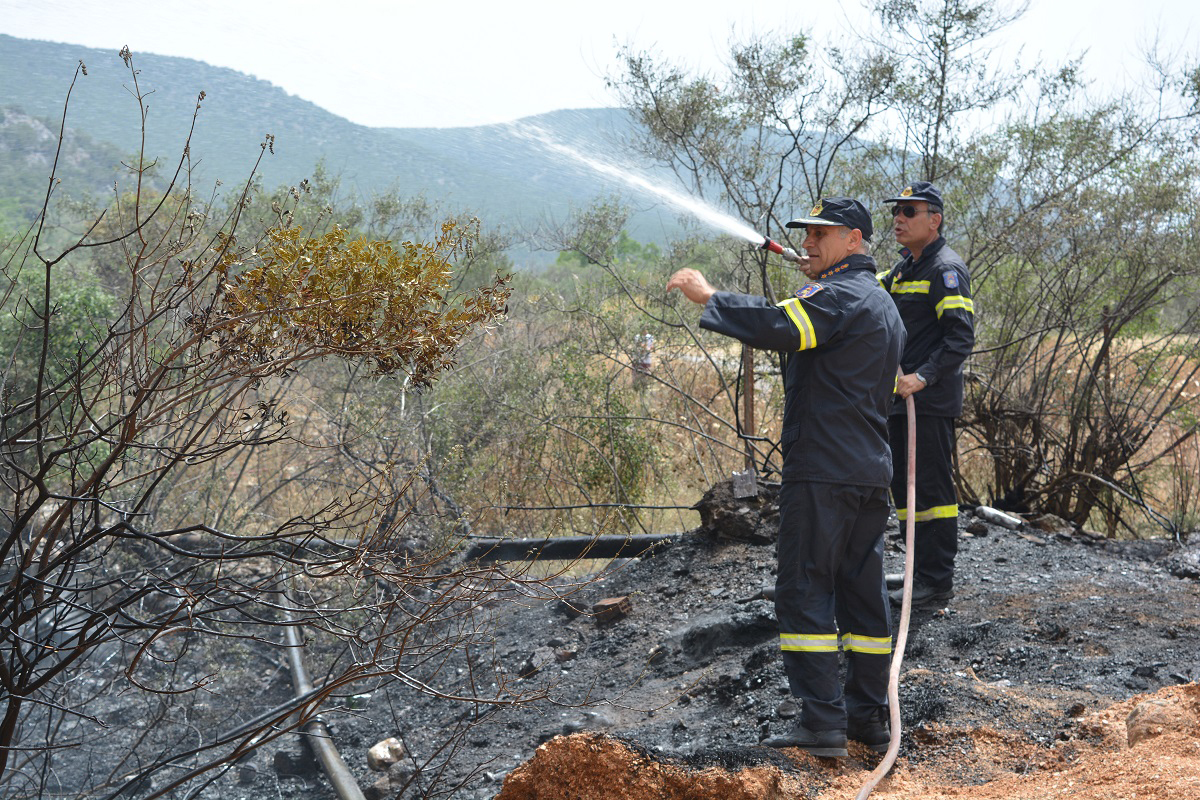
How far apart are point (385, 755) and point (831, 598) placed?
2.75 metres

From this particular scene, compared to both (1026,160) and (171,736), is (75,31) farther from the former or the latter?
(1026,160)

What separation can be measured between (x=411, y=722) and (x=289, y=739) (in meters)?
0.78

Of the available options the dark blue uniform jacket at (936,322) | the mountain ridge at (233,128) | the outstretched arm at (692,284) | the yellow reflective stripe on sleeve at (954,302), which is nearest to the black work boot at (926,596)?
the dark blue uniform jacket at (936,322)

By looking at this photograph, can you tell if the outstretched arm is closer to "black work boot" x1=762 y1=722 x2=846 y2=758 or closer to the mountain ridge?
"black work boot" x1=762 y1=722 x2=846 y2=758

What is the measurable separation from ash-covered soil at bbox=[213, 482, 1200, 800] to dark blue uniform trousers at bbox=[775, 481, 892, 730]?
0.79 feet

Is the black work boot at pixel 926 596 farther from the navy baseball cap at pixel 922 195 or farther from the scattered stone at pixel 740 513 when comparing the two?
the navy baseball cap at pixel 922 195

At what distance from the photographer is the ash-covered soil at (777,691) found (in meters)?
3.39

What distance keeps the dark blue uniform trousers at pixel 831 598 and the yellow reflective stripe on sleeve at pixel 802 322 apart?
1.78 feet

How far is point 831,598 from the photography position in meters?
3.65

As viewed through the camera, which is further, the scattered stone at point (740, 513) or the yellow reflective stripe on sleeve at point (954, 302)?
the scattered stone at point (740, 513)

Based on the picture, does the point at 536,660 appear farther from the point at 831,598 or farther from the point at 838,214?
the point at 838,214

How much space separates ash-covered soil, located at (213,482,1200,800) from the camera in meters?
3.39

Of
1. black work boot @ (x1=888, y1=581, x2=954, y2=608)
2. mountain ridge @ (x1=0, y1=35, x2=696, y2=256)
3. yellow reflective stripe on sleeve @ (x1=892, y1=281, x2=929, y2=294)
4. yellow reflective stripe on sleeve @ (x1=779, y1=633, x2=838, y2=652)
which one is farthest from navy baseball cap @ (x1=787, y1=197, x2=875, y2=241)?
mountain ridge @ (x1=0, y1=35, x2=696, y2=256)

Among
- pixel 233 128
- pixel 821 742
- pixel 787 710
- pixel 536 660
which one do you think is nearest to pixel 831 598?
pixel 821 742
